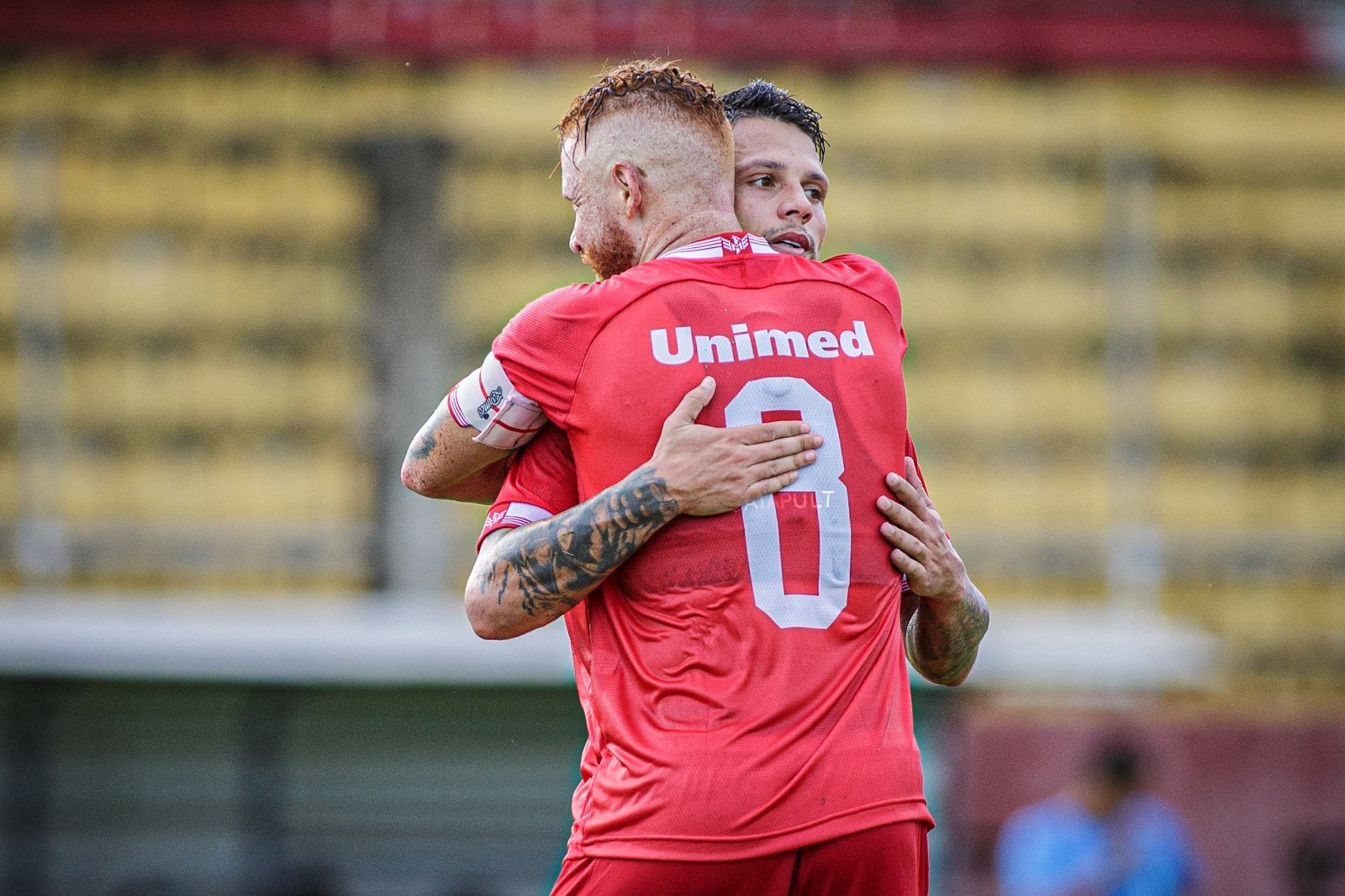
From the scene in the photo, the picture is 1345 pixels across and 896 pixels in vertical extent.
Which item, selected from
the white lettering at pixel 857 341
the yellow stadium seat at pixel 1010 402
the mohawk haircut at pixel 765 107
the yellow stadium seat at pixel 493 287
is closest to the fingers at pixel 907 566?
the white lettering at pixel 857 341

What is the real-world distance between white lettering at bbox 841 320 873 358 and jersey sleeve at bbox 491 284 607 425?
0.43 meters

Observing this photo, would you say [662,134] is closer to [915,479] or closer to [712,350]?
[712,350]

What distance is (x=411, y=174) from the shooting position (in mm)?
11938

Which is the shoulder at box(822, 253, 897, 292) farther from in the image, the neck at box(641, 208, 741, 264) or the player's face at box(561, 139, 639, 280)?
the player's face at box(561, 139, 639, 280)

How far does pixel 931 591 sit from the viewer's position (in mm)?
2854

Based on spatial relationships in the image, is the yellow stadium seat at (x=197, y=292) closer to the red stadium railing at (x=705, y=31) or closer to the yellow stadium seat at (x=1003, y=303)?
the red stadium railing at (x=705, y=31)

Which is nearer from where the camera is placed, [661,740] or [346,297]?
[661,740]

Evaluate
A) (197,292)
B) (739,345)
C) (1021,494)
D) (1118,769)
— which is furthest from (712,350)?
(197,292)

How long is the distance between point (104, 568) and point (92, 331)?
1820mm

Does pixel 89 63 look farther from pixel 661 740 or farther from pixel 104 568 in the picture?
pixel 661 740

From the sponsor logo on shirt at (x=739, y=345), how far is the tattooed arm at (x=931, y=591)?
0.27 m

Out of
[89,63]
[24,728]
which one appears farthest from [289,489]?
[89,63]

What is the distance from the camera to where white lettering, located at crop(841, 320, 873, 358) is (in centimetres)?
273

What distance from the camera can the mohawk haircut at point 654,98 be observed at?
289 centimetres
